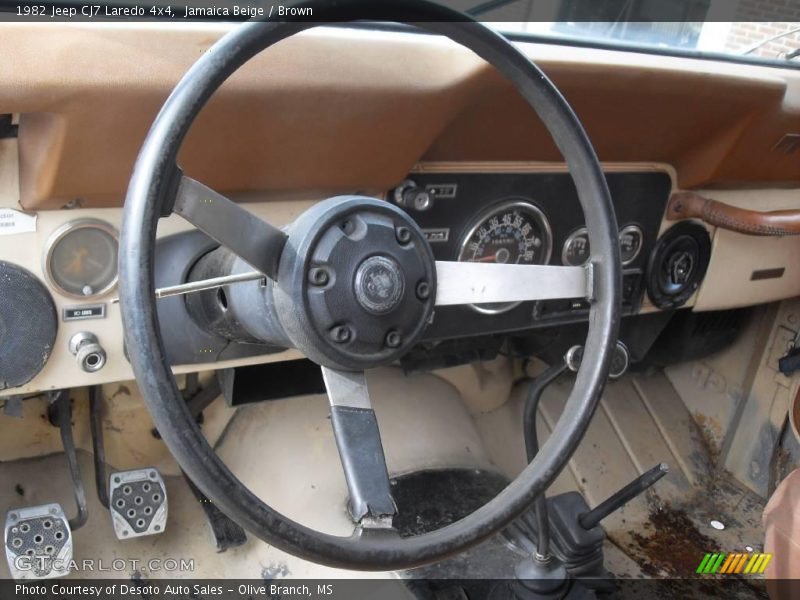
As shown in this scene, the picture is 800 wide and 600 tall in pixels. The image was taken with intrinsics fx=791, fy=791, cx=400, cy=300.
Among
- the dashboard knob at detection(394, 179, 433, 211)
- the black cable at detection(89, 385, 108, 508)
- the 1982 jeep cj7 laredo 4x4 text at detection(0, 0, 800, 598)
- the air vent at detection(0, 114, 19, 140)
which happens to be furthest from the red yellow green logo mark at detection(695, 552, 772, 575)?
the air vent at detection(0, 114, 19, 140)

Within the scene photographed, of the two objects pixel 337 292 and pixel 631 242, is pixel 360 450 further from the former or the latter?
pixel 631 242

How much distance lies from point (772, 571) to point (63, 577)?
1416 millimetres

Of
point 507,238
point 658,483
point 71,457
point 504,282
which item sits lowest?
point 658,483

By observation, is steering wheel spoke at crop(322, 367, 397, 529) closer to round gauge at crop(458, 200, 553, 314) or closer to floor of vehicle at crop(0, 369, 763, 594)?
round gauge at crop(458, 200, 553, 314)

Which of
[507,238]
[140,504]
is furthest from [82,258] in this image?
[507,238]

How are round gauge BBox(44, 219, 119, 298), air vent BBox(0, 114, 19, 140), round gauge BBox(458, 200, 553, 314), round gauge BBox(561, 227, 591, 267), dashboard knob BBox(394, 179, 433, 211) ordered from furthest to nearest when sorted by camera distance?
round gauge BBox(561, 227, 591, 267)
round gauge BBox(458, 200, 553, 314)
dashboard knob BBox(394, 179, 433, 211)
round gauge BBox(44, 219, 119, 298)
air vent BBox(0, 114, 19, 140)

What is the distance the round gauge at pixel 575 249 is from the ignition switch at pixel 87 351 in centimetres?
98

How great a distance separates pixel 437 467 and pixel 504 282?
3.16 ft

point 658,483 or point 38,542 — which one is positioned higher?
point 38,542

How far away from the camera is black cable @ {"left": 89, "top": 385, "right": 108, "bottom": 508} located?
169 centimetres

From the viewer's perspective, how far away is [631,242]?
1851 millimetres

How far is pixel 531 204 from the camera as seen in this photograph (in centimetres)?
165

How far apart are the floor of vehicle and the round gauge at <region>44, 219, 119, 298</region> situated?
26.3 inches

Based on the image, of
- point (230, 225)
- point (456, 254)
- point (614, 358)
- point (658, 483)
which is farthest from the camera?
point (658, 483)
